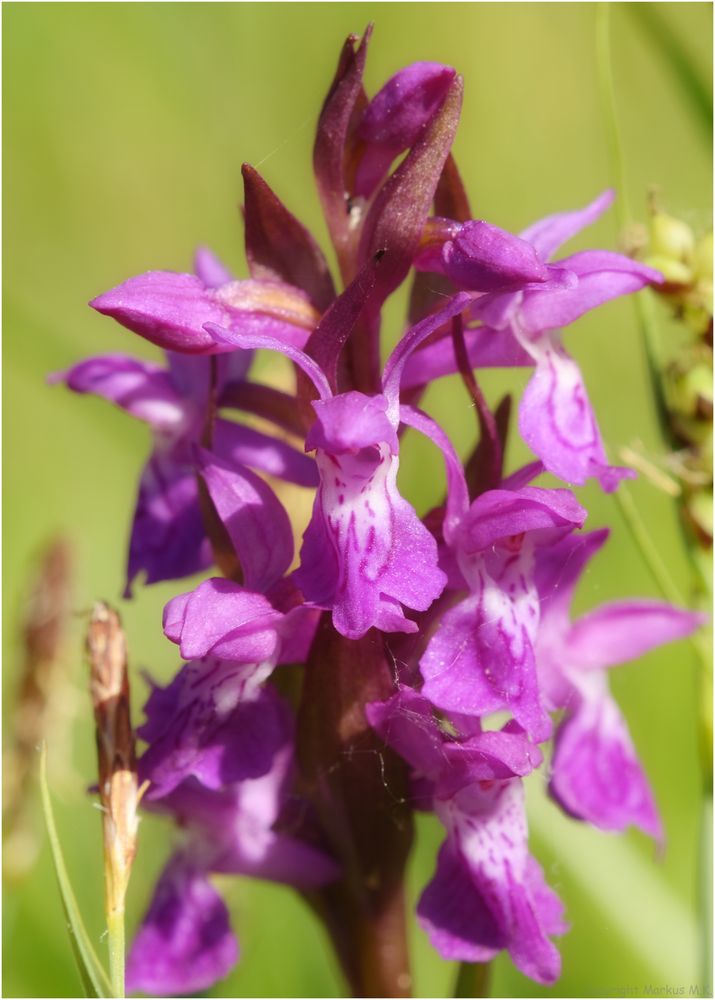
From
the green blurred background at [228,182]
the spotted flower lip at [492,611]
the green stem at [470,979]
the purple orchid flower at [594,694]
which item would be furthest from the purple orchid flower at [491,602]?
the green blurred background at [228,182]

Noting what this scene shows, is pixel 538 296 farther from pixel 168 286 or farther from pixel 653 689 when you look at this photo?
pixel 653 689

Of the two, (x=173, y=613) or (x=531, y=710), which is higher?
(x=173, y=613)

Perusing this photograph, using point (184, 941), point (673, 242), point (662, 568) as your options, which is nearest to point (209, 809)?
point (184, 941)

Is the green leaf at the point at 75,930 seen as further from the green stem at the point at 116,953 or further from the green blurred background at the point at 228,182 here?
the green blurred background at the point at 228,182

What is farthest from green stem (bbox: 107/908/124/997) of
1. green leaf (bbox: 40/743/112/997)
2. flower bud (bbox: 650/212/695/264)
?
flower bud (bbox: 650/212/695/264)

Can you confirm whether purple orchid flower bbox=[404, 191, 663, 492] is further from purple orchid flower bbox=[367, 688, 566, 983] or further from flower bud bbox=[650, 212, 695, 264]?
purple orchid flower bbox=[367, 688, 566, 983]

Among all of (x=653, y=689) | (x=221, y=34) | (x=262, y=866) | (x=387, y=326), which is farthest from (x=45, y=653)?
(x=221, y=34)
